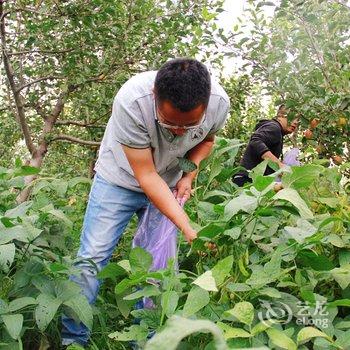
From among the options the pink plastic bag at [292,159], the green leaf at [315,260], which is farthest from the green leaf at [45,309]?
the pink plastic bag at [292,159]

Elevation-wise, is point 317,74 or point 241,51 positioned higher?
point 241,51

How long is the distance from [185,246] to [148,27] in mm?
1971

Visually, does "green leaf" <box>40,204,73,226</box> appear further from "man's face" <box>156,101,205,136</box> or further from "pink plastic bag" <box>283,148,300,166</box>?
"pink plastic bag" <box>283,148,300,166</box>

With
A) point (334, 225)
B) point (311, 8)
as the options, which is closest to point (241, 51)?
point (311, 8)

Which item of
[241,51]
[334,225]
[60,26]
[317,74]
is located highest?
[60,26]

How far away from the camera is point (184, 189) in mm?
2121

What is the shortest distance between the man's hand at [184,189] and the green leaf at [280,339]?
35.4 inches

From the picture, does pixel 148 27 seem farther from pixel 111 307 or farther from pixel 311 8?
pixel 111 307

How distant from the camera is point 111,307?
2361 millimetres

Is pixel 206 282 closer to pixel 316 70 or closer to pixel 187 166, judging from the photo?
pixel 187 166

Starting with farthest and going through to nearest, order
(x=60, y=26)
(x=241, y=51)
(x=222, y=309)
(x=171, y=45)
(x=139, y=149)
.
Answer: (x=171, y=45) → (x=60, y=26) → (x=241, y=51) → (x=139, y=149) → (x=222, y=309)

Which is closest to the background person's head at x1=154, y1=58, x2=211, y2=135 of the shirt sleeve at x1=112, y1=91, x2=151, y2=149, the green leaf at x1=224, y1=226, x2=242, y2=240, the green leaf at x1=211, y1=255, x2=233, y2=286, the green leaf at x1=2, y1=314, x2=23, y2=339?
the shirt sleeve at x1=112, y1=91, x2=151, y2=149

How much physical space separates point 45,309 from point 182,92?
2.51 ft

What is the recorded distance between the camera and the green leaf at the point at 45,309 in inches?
63.7
